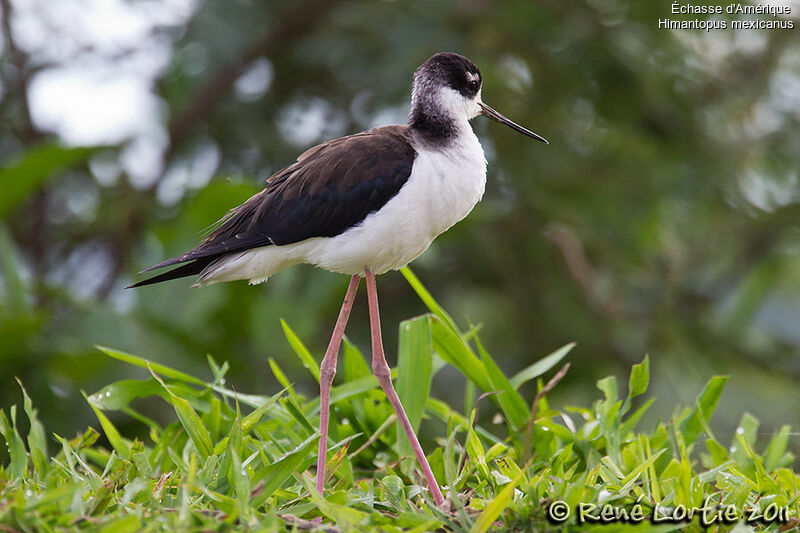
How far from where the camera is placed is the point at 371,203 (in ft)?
10.0

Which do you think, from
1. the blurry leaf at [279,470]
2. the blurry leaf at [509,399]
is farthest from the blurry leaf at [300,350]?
the blurry leaf at [279,470]

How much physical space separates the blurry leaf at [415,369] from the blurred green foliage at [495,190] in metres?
2.18

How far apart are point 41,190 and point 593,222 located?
4.05 m

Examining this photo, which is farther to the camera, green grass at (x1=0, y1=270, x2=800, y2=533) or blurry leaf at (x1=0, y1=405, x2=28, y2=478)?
blurry leaf at (x1=0, y1=405, x2=28, y2=478)

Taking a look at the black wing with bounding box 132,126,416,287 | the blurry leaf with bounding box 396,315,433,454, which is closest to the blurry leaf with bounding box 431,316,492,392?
the blurry leaf with bounding box 396,315,433,454

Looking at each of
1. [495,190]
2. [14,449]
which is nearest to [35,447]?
[14,449]

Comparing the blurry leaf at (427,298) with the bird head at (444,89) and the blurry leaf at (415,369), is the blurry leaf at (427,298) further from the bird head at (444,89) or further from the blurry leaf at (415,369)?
the bird head at (444,89)

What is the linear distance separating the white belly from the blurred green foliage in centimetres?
240

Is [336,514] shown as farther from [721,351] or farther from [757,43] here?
[757,43]

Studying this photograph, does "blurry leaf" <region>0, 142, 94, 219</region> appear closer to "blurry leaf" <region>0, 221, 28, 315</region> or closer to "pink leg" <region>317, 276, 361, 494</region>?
"blurry leaf" <region>0, 221, 28, 315</region>

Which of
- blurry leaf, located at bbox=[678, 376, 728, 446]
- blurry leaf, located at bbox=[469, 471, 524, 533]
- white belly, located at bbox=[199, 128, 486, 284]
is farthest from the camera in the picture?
blurry leaf, located at bbox=[678, 376, 728, 446]

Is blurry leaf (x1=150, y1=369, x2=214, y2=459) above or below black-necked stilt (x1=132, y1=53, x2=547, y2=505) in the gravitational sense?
below

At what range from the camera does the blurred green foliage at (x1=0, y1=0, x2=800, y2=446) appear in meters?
5.98

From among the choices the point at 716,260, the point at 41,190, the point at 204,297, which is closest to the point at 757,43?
the point at 716,260
